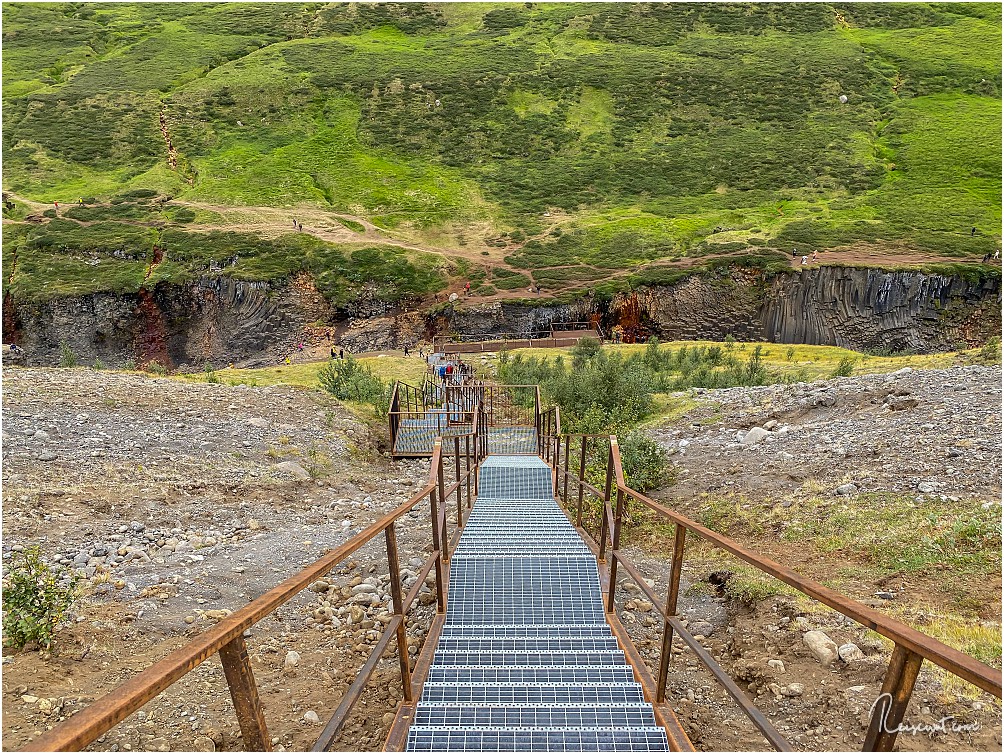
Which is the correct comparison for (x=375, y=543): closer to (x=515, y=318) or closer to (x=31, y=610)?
(x=31, y=610)

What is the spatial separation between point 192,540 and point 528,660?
14.9 feet

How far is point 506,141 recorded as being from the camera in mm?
56312

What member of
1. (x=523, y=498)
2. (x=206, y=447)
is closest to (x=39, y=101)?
(x=206, y=447)

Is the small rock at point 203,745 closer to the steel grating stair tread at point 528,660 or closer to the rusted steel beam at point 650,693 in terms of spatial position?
the steel grating stair tread at point 528,660

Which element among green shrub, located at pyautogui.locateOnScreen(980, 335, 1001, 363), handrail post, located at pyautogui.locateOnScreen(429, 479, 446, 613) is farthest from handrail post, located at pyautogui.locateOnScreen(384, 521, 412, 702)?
green shrub, located at pyautogui.locateOnScreen(980, 335, 1001, 363)

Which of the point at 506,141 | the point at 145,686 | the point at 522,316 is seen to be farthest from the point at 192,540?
the point at 506,141

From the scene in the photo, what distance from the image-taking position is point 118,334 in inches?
1423

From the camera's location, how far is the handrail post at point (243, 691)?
1.40 meters

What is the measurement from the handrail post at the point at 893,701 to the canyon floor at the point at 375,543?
216cm

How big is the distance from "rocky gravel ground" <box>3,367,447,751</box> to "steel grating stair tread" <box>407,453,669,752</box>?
28.4 inches

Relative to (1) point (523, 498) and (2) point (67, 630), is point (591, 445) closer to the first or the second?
(1) point (523, 498)

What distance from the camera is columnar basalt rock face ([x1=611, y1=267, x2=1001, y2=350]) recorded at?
1305 inches

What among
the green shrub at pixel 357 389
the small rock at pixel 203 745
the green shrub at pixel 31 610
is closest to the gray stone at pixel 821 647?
the small rock at pixel 203 745

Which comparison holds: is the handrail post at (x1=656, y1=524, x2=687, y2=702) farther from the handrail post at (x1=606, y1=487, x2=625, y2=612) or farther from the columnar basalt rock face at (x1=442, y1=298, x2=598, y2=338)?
the columnar basalt rock face at (x1=442, y1=298, x2=598, y2=338)
